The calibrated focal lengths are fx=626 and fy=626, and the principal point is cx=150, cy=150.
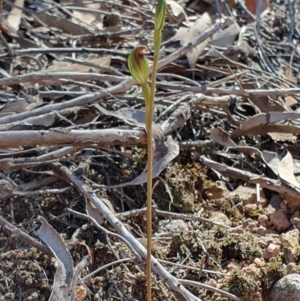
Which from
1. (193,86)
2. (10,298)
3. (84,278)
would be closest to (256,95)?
(193,86)

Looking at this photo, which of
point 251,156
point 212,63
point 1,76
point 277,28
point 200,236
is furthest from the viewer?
point 277,28

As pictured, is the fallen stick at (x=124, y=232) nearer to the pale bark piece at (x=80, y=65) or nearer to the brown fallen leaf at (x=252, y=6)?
the pale bark piece at (x=80, y=65)

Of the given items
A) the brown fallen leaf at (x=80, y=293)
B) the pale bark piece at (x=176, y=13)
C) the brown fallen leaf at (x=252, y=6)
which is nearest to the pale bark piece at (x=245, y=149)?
the brown fallen leaf at (x=80, y=293)

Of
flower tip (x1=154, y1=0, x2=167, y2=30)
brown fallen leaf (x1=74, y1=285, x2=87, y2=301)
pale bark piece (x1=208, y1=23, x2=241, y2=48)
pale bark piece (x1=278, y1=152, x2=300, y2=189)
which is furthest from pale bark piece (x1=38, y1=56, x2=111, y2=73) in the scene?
flower tip (x1=154, y1=0, x2=167, y2=30)

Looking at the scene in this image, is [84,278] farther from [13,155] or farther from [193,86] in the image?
[193,86]

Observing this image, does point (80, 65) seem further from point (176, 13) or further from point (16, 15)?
point (176, 13)

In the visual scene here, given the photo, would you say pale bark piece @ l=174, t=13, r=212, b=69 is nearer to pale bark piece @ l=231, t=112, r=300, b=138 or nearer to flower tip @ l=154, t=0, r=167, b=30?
pale bark piece @ l=231, t=112, r=300, b=138
